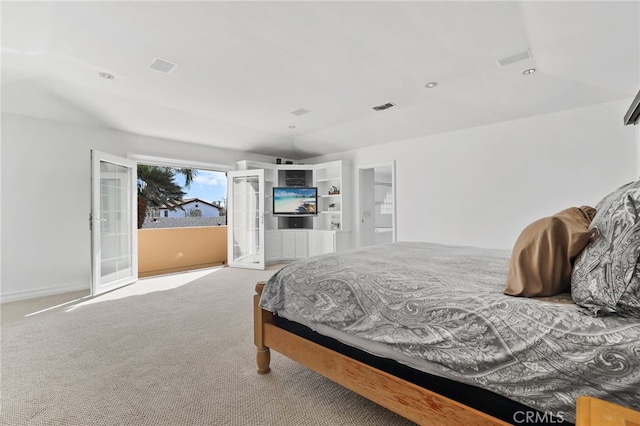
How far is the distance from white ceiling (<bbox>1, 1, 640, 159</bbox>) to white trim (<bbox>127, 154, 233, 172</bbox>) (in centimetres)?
46

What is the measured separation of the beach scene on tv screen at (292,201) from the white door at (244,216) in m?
0.51

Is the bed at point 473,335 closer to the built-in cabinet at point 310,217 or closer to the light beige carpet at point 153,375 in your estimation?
the light beige carpet at point 153,375

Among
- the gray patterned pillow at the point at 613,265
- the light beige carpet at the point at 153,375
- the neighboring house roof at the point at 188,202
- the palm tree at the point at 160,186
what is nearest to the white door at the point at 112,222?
the light beige carpet at the point at 153,375

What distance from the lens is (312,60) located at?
9.93 ft

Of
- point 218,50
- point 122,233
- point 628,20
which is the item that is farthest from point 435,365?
point 122,233

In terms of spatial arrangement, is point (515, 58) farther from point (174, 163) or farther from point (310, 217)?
point (174, 163)

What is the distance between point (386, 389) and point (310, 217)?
5.69 metres

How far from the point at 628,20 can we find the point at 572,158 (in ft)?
6.99

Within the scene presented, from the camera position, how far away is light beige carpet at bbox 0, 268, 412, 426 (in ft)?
5.34

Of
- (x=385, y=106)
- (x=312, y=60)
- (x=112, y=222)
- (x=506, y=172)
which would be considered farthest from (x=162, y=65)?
(x=506, y=172)

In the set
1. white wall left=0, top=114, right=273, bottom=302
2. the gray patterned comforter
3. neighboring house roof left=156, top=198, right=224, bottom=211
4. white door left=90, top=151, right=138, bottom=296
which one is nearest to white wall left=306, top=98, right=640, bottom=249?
the gray patterned comforter

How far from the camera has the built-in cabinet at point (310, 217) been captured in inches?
251

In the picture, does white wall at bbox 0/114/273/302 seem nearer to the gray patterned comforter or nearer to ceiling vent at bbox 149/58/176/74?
ceiling vent at bbox 149/58/176/74

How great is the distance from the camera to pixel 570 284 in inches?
48.4
